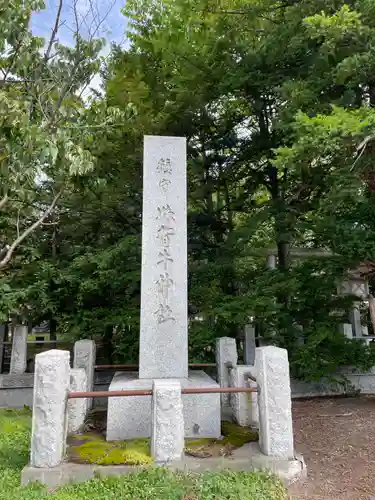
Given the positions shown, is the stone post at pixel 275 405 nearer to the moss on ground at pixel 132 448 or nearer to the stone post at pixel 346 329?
the moss on ground at pixel 132 448

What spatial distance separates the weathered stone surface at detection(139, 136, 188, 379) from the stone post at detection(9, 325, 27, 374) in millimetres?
3453

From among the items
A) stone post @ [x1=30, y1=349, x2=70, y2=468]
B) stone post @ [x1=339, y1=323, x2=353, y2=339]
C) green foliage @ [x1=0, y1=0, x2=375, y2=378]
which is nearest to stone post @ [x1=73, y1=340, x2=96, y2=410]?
green foliage @ [x1=0, y1=0, x2=375, y2=378]

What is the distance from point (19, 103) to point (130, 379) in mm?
3668

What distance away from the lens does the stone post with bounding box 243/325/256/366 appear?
7.47 meters

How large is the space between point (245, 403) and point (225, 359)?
113 centimetres

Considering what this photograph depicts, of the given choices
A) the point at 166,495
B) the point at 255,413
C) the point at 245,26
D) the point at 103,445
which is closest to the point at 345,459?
the point at 255,413

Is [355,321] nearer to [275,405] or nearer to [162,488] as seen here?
[275,405]

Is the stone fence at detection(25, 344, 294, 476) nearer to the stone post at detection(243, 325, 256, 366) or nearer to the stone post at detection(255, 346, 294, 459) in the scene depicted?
the stone post at detection(255, 346, 294, 459)

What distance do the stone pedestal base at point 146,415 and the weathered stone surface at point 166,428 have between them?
75 cm

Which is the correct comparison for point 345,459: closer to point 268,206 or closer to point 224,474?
point 224,474

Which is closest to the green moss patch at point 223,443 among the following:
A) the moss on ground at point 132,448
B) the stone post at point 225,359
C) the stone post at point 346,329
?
the moss on ground at point 132,448

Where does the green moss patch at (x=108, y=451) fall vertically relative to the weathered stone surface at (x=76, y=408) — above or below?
below

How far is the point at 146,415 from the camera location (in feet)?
13.3

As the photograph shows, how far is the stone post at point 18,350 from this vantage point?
689 centimetres
